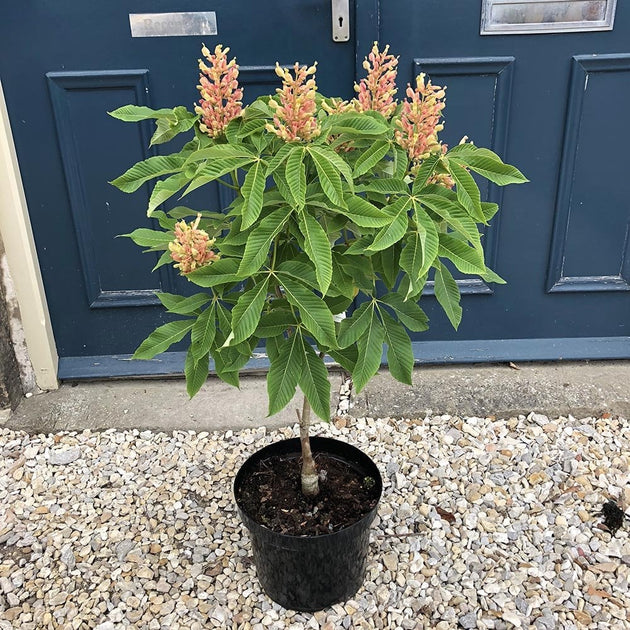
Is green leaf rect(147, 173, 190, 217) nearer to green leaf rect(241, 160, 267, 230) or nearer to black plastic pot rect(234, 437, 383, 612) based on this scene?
green leaf rect(241, 160, 267, 230)

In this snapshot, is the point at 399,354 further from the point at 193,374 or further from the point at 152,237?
the point at 152,237

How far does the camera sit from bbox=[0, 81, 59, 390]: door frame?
2268 millimetres

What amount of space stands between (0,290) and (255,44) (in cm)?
130

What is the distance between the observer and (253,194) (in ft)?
3.83

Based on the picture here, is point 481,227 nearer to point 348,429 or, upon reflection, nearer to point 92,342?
point 348,429

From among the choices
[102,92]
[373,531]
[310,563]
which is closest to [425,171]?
[310,563]

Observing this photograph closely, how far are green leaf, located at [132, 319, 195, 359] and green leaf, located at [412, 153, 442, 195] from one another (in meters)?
0.57

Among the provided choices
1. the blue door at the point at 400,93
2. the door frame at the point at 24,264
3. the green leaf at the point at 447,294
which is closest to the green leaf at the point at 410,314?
the green leaf at the point at 447,294

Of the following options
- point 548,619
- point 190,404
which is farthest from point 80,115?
point 548,619

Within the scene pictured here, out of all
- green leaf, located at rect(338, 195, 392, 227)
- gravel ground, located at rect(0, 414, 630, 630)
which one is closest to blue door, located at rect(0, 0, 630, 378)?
gravel ground, located at rect(0, 414, 630, 630)

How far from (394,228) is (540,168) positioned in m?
1.46

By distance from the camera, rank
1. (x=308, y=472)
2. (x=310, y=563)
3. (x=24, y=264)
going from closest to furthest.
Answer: (x=310, y=563), (x=308, y=472), (x=24, y=264)

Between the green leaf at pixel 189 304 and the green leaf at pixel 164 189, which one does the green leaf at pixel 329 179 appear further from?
the green leaf at pixel 189 304

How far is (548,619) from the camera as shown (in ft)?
5.43
